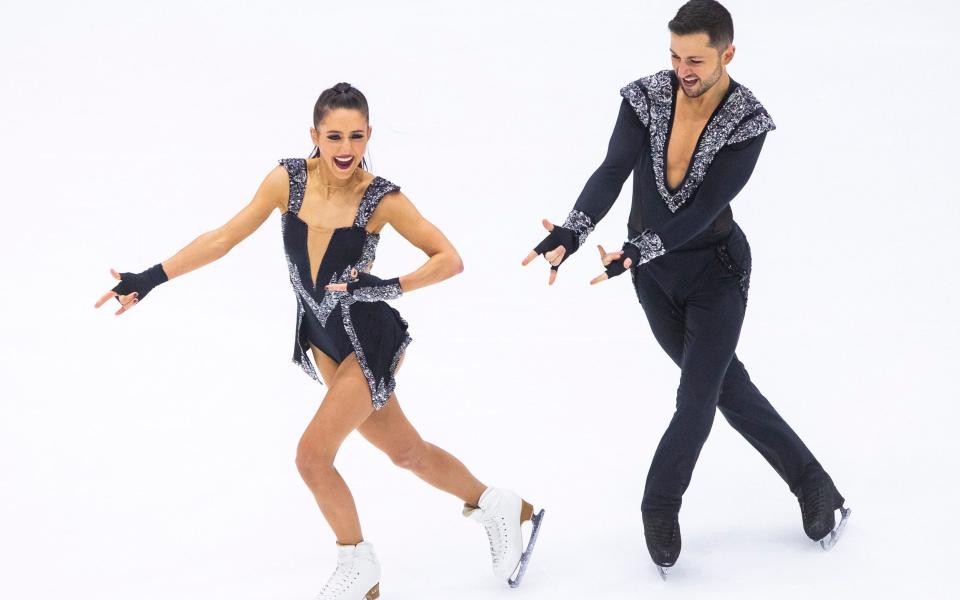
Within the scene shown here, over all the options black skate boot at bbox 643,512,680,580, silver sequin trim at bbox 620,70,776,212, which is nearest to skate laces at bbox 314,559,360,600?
black skate boot at bbox 643,512,680,580

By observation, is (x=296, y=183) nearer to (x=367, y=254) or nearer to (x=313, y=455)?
(x=367, y=254)

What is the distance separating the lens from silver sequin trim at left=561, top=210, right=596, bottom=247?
4797mm

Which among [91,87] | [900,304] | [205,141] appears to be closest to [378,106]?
[205,141]

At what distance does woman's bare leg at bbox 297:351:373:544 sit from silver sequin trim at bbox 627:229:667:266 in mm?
1065

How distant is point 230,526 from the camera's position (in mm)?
5758

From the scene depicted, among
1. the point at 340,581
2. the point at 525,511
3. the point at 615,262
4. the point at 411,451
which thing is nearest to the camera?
the point at 615,262

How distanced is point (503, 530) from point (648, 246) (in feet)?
4.14

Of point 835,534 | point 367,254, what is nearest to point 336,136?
point 367,254

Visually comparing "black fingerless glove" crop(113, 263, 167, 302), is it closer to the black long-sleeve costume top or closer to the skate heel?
the black long-sleeve costume top

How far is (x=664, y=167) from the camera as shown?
4957mm

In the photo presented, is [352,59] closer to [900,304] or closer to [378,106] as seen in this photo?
[378,106]

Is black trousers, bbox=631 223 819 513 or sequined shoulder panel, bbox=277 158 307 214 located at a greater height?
sequined shoulder panel, bbox=277 158 307 214

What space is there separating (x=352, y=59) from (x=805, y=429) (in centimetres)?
416

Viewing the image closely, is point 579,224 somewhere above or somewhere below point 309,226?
below
